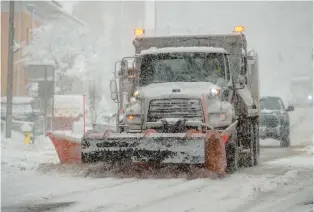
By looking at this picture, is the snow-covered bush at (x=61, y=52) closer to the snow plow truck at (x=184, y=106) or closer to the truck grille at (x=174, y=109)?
the snow plow truck at (x=184, y=106)

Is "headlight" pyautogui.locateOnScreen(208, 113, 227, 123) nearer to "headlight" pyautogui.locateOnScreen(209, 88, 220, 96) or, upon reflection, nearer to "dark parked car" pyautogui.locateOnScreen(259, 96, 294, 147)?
"headlight" pyautogui.locateOnScreen(209, 88, 220, 96)

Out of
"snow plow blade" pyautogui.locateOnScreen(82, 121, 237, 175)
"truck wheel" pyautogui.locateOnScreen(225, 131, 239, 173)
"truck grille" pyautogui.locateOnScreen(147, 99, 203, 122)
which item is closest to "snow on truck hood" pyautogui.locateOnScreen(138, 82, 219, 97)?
"truck grille" pyautogui.locateOnScreen(147, 99, 203, 122)

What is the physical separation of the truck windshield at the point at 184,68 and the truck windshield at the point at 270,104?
32.3 feet

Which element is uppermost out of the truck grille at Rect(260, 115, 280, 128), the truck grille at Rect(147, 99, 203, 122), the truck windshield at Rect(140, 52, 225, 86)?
the truck windshield at Rect(140, 52, 225, 86)

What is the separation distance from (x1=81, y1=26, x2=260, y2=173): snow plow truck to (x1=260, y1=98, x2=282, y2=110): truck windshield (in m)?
7.87

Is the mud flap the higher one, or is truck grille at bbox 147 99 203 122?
truck grille at bbox 147 99 203 122

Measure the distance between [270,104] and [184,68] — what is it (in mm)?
10420

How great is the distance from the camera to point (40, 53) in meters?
39.9

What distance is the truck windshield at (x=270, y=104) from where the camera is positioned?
2211 cm

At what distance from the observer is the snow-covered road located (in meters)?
8.12

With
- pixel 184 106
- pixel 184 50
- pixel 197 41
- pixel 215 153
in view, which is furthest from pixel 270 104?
pixel 215 153

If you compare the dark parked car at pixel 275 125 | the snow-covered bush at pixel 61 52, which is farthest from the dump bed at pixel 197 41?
the snow-covered bush at pixel 61 52

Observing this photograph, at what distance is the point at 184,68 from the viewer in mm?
12531

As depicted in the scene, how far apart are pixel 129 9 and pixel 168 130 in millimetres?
68884
